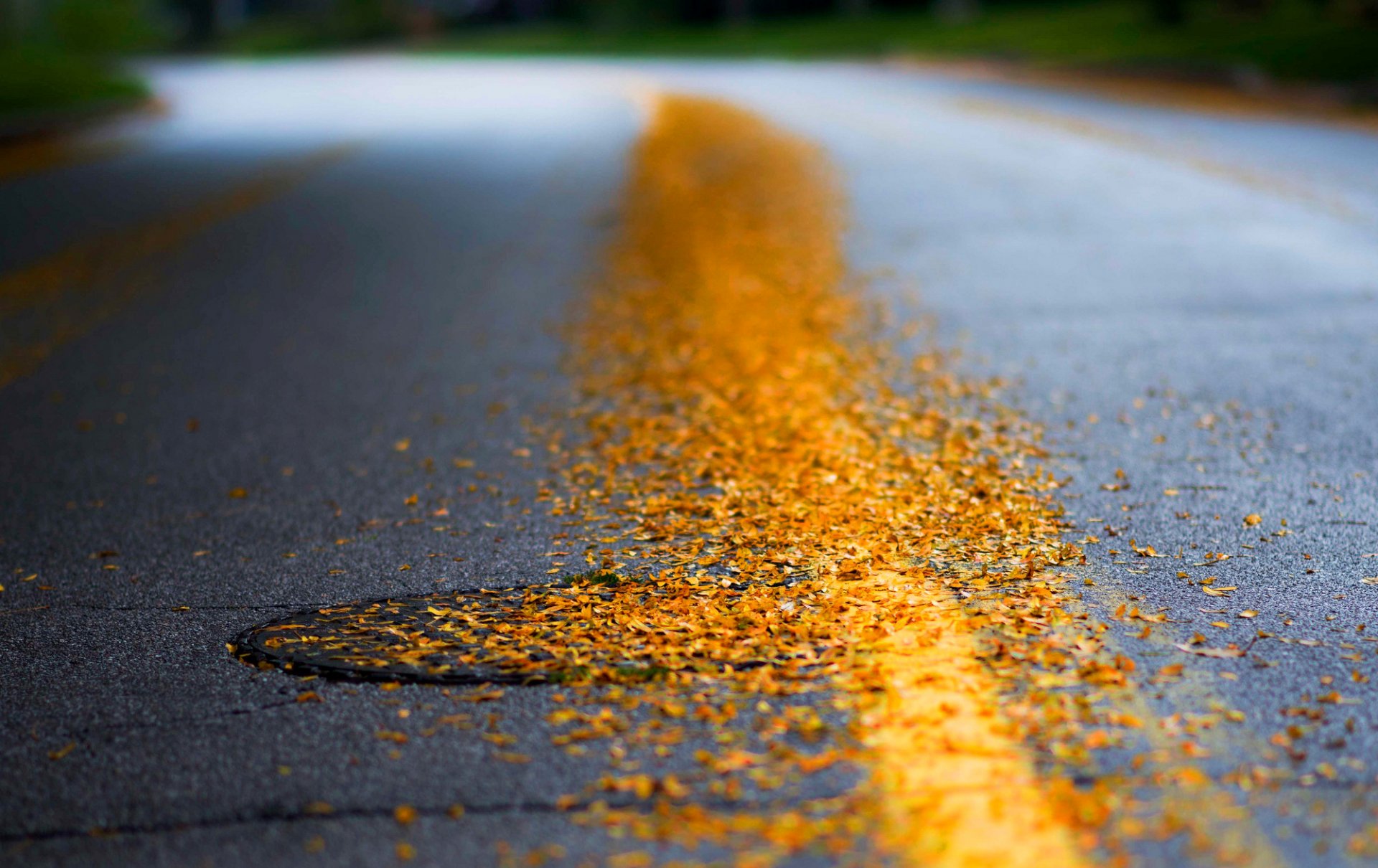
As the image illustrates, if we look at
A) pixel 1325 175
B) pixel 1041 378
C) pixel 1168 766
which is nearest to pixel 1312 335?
pixel 1041 378

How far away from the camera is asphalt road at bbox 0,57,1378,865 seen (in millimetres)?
2775

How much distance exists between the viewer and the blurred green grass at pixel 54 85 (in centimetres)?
2214

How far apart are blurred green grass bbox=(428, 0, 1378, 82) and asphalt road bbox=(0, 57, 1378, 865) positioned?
373 inches

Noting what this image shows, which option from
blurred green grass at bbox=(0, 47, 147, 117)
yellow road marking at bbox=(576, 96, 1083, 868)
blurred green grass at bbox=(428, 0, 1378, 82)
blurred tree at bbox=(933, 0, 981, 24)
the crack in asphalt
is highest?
blurred tree at bbox=(933, 0, 981, 24)

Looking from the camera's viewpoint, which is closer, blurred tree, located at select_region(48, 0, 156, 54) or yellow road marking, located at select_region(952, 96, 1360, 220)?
yellow road marking, located at select_region(952, 96, 1360, 220)

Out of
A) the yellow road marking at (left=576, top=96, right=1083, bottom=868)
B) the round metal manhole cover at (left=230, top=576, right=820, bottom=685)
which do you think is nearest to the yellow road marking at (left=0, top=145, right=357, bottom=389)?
the yellow road marking at (left=576, top=96, right=1083, bottom=868)

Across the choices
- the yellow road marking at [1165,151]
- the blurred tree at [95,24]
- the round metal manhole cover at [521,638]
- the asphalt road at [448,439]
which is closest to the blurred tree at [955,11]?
the blurred tree at [95,24]

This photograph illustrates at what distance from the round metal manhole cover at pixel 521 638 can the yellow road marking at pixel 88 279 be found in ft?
12.1

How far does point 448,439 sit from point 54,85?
21964 mm

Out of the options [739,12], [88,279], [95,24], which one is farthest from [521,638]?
[739,12]

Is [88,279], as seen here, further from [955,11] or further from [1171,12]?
[955,11]

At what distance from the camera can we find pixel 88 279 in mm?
9117

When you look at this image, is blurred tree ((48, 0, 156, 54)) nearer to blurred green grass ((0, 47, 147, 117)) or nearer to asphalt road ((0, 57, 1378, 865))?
blurred green grass ((0, 47, 147, 117))

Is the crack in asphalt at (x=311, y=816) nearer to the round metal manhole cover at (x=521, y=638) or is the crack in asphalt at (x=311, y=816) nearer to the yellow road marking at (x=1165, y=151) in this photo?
the round metal manhole cover at (x=521, y=638)
